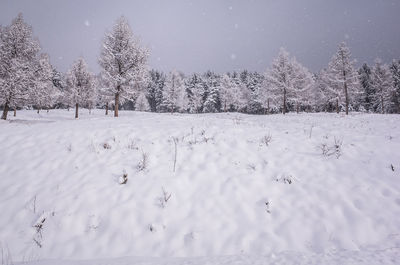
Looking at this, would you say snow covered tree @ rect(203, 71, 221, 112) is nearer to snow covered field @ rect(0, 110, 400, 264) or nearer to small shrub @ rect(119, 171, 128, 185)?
snow covered field @ rect(0, 110, 400, 264)

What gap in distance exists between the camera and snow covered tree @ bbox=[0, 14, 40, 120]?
17891 mm

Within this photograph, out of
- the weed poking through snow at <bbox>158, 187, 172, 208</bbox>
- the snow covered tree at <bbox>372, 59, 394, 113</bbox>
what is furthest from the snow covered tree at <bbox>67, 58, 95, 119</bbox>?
the snow covered tree at <bbox>372, 59, 394, 113</bbox>

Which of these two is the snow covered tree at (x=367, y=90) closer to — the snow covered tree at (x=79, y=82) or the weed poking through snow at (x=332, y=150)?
the weed poking through snow at (x=332, y=150)

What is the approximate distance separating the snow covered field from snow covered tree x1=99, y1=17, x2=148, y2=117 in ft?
50.0

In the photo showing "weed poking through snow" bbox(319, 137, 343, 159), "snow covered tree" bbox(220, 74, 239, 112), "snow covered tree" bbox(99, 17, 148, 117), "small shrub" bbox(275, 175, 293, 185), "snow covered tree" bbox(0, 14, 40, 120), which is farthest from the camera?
"snow covered tree" bbox(220, 74, 239, 112)

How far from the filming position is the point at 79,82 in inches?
1184

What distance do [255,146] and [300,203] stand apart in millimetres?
2448

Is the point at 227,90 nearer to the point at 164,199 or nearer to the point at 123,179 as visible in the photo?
the point at 123,179

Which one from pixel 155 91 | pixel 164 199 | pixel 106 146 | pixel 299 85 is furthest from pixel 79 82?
pixel 155 91

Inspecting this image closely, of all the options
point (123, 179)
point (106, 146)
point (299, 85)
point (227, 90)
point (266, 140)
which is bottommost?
point (123, 179)

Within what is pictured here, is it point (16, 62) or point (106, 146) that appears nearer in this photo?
point (106, 146)

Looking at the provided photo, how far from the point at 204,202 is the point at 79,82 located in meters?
31.8

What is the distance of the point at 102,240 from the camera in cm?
402

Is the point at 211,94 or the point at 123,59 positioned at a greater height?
the point at 211,94
